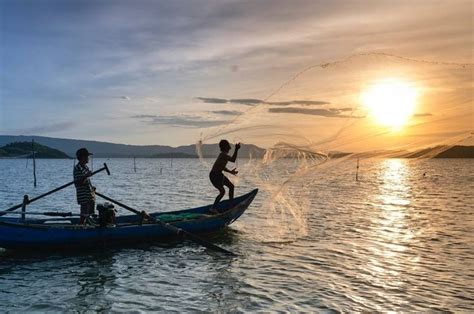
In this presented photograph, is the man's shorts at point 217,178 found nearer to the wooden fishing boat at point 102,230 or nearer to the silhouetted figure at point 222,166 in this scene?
the silhouetted figure at point 222,166

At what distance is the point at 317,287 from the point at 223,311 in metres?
2.66

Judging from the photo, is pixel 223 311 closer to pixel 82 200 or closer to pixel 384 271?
pixel 384 271

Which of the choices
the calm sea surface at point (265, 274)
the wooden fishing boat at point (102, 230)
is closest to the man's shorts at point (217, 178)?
the wooden fishing boat at point (102, 230)

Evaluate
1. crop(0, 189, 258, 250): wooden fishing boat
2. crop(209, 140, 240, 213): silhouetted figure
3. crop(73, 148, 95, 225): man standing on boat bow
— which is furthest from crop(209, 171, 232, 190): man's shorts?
crop(73, 148, 95, 225): man standing on boat bow

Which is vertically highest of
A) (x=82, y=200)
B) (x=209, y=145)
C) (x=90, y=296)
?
(x=209, y=145)

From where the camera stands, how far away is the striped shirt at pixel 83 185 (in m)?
13.8

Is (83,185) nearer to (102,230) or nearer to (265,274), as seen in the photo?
(102,230)

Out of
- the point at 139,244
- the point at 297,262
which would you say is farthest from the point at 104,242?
the point at 297,262

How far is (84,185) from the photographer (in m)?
14.1

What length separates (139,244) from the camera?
50.3ft

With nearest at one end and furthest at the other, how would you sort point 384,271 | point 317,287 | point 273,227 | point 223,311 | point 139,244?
point 223,311
point 317,287
point 384,271
point 139,244
point 273,227

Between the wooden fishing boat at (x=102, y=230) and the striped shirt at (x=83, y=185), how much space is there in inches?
34.3

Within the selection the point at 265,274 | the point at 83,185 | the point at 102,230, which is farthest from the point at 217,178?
the point at 265,274

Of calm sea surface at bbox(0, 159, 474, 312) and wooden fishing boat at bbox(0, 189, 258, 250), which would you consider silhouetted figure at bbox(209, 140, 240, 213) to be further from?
wooden fishing boat at bbox(0, 189, 258, 250)
